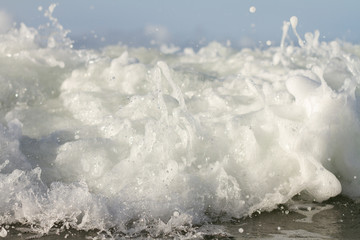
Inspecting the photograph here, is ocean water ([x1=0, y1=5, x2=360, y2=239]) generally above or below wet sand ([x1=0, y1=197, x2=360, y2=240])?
above

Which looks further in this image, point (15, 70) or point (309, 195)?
point (15, 70)

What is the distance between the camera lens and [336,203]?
11.8ft

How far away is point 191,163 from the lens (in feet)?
12.5

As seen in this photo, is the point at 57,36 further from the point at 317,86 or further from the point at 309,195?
the point at 309,195

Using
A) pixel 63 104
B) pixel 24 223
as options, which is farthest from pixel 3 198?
pixel 63 104

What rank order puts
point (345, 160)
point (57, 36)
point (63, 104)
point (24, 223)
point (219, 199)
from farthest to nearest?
point (57, 36) → point (63, 104) → point (345, 160) → point (219, 199) → point (24, 223)

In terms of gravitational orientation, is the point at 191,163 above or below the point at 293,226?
above

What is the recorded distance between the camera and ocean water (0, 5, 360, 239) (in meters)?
3.10

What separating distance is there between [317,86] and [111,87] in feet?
9.19

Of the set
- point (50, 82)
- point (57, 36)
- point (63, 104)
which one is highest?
point (57, 36)

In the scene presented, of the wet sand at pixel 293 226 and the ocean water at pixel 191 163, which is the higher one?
the ocean water at pixel 191 163

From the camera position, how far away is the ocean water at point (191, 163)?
10.2 feet

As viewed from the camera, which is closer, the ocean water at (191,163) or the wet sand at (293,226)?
the wet sand at (293,226)

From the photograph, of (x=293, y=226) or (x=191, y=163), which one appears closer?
(x=293, y=226)
